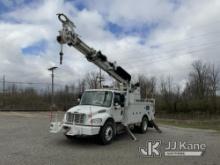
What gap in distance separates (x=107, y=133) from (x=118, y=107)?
1560 mm

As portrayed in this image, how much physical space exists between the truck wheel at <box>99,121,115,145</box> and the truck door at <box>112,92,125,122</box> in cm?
67

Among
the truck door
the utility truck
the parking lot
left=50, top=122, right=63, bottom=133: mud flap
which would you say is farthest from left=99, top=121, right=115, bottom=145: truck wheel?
left=50, top=122, right=63, bottom=133: mud flap

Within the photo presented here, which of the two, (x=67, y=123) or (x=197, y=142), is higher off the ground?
(x=67, y=123)

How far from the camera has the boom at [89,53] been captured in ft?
39.2

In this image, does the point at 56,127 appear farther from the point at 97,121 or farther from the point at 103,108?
the point at 103,108

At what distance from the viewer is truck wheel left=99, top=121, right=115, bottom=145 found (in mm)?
11227

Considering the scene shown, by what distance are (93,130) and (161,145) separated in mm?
2784

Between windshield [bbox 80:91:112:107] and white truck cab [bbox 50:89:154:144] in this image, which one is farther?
windshield [bbox 80:91:112:107]

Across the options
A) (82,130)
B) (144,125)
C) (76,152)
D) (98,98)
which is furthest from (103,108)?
(144,125)

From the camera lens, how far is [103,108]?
1196 cm

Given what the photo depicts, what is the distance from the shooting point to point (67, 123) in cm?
1151

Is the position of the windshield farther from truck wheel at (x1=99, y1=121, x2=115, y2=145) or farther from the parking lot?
the parking lot

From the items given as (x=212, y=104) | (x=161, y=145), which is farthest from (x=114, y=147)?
(x=212, y=104)

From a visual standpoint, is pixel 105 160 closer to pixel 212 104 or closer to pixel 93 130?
pixel 93 130
